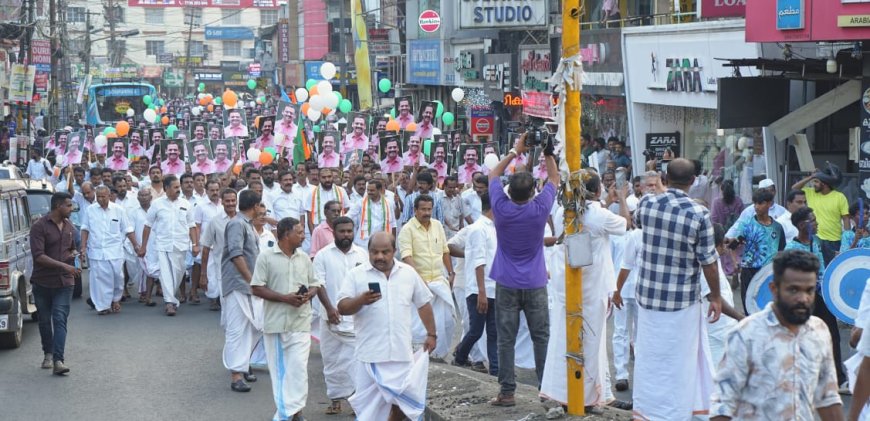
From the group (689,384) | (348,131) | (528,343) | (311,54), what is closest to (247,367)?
(528,343)

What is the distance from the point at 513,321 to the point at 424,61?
37078mm

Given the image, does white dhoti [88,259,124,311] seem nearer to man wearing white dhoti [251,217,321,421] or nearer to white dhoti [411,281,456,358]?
white dhoti [411,281,456,358]

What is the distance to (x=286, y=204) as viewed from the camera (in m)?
16.4

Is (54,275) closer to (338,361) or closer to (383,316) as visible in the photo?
(338,361)

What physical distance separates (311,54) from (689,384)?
83.1m

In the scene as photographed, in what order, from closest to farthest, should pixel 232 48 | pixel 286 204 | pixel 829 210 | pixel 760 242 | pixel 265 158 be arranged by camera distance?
pixel 760 242
pixel 829 210
pixel 286 204
pixel 265 158
pixel 232 48

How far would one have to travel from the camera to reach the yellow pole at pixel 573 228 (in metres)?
7.53

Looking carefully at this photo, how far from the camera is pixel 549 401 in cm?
834

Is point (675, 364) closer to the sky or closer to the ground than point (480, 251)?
closer to the ground

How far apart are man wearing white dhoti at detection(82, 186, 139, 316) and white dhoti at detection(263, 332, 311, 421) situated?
649 centimetres

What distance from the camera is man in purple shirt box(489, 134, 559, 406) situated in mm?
8422

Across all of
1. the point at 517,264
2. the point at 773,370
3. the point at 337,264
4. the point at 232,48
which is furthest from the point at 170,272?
the point at 232,48

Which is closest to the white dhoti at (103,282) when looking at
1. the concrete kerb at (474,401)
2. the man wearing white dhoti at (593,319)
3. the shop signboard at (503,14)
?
the concrete kerb at (474,401)

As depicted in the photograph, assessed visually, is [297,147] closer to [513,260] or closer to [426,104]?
[426,104]
